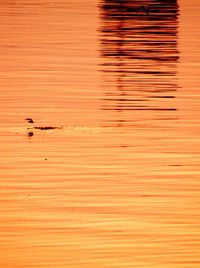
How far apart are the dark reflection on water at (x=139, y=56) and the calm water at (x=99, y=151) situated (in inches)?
1.2

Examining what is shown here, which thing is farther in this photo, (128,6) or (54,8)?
(128,6)

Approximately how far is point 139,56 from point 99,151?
309 inches

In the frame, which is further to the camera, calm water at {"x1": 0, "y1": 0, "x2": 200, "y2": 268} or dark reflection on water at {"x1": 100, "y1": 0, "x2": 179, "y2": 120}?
dark reflection on water at {"x1": 100, "y1": 0, "x2": 179, "y2": 120}

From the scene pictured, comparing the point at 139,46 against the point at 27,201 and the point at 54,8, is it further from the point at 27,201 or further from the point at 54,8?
the point at 27,201

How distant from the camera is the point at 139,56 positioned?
60.7ft

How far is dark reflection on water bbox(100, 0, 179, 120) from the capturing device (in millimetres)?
13977

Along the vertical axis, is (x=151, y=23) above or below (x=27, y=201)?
below

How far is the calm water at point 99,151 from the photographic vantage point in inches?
303

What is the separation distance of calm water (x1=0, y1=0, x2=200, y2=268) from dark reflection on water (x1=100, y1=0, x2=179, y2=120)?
0.10 feet

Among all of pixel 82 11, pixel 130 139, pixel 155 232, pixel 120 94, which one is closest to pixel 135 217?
pixel 155 232

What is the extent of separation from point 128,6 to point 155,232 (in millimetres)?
21591

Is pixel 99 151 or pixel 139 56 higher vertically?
pixel 99 151

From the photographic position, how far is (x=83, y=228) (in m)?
8.08

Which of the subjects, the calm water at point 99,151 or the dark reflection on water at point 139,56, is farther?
the dark reflection on water at point 139,56
